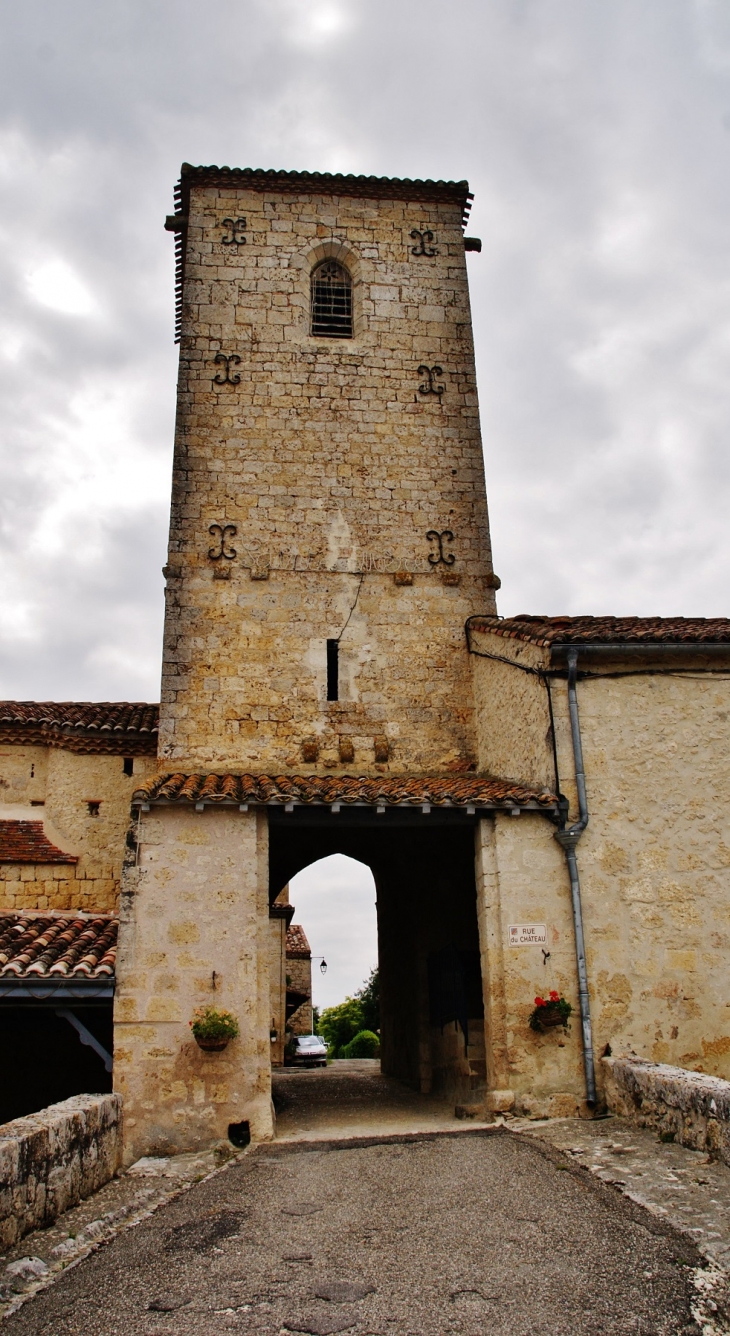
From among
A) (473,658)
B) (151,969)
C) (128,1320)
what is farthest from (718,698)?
(128,1320)

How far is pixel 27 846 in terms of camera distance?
480 inches

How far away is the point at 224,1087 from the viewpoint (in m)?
8.70

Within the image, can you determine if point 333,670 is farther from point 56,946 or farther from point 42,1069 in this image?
point 42,1069

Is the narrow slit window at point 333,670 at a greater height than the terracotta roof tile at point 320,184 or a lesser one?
lesser

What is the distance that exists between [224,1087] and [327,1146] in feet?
3.59

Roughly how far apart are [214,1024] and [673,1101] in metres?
4.01

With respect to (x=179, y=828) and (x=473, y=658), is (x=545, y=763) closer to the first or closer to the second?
(x=473, y=658)

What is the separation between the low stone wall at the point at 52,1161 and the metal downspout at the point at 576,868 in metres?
4.42

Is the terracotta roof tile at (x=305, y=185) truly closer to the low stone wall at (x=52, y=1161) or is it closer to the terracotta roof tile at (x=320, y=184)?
the terracotta roof tile at (x=320, y=184)

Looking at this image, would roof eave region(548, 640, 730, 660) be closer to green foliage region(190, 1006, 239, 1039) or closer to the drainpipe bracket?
the drainpipe bracket

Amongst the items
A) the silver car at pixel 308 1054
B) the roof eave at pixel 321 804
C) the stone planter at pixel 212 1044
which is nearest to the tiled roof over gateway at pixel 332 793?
the roof eave at pixel 321 804


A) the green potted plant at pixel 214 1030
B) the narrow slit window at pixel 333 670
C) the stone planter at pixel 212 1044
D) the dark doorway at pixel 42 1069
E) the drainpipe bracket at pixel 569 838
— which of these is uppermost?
the narrow slit window at pixel 333 670

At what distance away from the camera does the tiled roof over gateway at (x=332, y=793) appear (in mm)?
9289

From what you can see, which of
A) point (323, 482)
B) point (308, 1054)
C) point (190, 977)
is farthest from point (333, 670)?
point (308, 1054)
